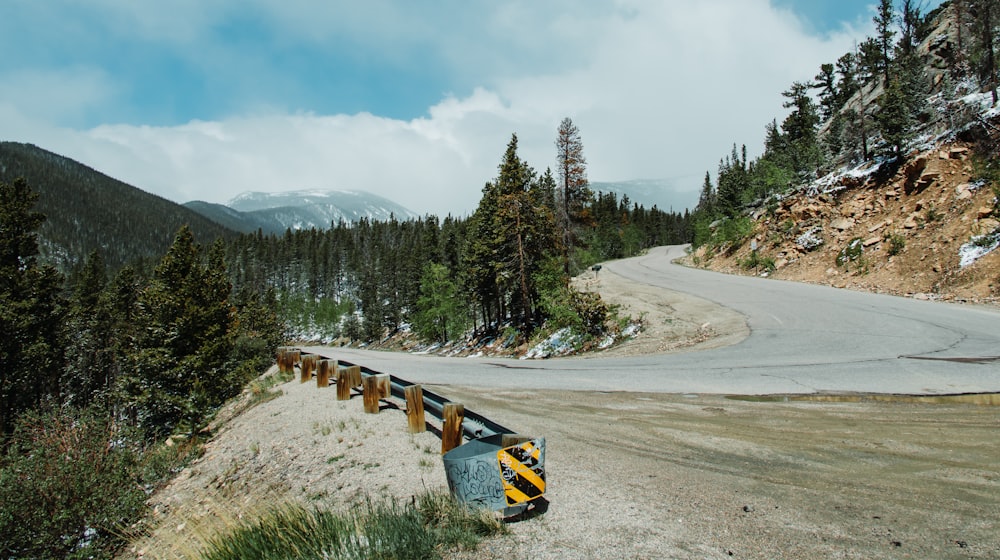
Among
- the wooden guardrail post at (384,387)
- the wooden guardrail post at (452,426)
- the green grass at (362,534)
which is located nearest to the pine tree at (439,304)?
the wooden guardrail post at (384,387)

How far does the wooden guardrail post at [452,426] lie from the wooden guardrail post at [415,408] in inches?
65.6

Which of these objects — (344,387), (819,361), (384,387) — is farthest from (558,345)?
(384,387)

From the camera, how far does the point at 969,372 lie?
9484 millimetres

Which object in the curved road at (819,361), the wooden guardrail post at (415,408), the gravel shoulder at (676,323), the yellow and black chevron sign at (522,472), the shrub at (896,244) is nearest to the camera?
the yellow and black chevron sign at (522,472)

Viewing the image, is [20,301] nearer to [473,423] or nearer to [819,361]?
[473,423]

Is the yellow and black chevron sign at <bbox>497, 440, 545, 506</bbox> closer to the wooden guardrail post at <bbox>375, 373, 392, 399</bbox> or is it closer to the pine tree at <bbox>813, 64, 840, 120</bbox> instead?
the wooden guardrail post at <bbox>375, 373, 392, 399</bbox>

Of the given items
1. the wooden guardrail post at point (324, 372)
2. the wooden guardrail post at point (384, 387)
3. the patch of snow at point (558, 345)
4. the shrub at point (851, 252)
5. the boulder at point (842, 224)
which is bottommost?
the patch of snow at point (558, 345)

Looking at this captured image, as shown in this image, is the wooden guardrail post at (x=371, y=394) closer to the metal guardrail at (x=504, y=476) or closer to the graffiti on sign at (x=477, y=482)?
the metal guardrail at (x=504, y=476)

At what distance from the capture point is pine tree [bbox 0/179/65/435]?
2395 cm

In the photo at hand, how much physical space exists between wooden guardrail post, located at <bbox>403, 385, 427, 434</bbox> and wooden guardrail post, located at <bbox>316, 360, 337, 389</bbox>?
556 cm

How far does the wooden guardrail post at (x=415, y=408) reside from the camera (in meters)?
8.28

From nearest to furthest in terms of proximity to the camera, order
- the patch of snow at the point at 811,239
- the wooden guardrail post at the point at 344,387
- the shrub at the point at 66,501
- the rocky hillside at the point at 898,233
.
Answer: the shrub at the point at 66,501 < the wooden guardrail post at the point at 344,387 < the rocky hillside at the point at 898,233 < the patch of snow at the point at 811,239

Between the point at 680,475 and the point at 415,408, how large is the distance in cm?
450

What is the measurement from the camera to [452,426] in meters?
6.65
